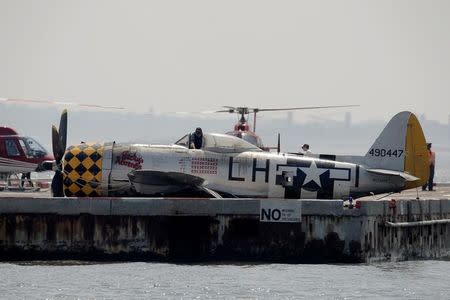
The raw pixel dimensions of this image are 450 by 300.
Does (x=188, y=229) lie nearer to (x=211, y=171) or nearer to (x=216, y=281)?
(x=216, y=281)

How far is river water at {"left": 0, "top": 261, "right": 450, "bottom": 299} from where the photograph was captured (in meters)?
30.9

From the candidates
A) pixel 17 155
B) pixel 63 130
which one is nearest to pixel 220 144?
pixel 63 130

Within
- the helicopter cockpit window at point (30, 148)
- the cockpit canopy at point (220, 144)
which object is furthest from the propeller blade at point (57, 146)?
the helicopter cockpit window at point (30, 148)

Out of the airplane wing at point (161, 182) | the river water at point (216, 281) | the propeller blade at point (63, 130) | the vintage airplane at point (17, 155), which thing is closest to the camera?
the river water at point (216, 281)

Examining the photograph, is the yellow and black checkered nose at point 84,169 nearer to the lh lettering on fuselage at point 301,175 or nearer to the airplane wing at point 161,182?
the airplane wing at point 161,182

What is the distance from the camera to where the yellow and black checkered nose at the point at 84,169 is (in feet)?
124

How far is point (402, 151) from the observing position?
3984cm

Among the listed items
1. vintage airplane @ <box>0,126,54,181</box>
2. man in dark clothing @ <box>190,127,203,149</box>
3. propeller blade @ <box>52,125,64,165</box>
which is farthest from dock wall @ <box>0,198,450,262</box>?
vintage airplane @ <box>0,126,54,181</box>

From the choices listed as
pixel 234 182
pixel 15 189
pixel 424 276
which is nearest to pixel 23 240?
pixel 234 182

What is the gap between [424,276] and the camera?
1380 inches

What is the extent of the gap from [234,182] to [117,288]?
778 centimetres

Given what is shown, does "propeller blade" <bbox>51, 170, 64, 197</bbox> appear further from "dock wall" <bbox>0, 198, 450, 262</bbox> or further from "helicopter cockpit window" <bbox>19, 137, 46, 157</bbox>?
"helicopter cockpit window" <bbox>19, 137, 46, 157</bbox>

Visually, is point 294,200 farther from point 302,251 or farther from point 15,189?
point 15,189

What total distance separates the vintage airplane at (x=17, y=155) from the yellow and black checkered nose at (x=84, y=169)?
69.9 ft
